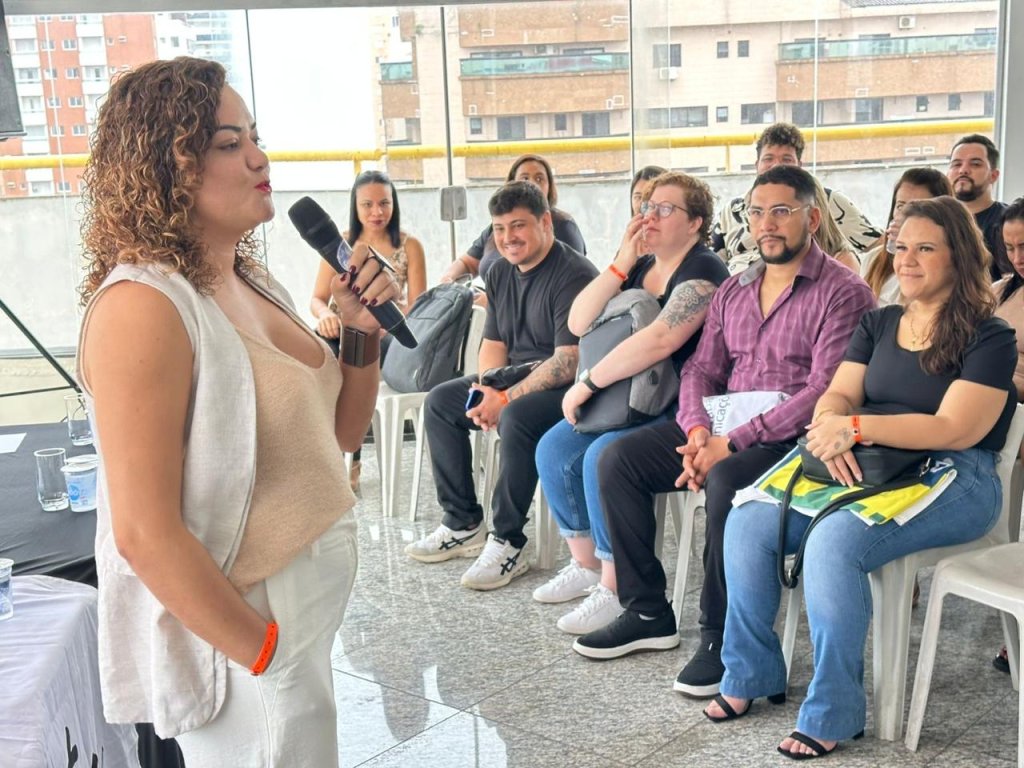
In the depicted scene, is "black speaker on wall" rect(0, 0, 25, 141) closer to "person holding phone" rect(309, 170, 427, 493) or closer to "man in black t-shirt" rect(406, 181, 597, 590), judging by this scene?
"person holding phone" rect(309, 170, 427, 493)

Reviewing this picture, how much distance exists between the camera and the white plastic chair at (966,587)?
246cm

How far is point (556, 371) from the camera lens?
383cm

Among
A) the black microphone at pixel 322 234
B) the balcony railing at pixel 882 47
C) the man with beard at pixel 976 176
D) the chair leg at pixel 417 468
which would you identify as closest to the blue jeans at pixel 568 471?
the chair leg at pixel 417 468

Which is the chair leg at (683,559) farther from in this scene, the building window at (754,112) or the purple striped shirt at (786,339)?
the building window at (754,112)

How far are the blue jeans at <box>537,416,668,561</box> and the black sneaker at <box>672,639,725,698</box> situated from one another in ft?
1.96

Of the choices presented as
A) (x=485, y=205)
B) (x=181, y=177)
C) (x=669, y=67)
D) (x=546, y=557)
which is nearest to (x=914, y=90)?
(x=669, y=67)

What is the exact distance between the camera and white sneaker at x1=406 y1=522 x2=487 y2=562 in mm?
4023

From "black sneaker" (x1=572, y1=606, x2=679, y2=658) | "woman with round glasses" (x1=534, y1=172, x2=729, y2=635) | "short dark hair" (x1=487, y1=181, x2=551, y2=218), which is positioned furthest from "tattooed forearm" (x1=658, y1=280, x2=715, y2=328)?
"black sneaker" (x1=572, y1=606, x2=679, y2=658)

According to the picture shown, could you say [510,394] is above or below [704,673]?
above

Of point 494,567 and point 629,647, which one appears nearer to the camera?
point 629,647

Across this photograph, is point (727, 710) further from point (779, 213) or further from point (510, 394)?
point (510, 394)

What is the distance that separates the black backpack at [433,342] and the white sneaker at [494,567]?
0.92 metres

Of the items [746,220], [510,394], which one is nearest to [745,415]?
[510,394]

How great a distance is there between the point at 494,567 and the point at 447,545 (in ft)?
1.10
